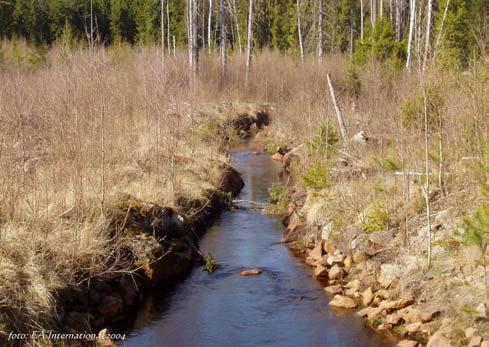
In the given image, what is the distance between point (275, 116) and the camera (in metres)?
22.5

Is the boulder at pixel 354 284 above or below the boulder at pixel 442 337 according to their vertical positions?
below

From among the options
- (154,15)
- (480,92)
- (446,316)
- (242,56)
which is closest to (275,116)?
(242,56)

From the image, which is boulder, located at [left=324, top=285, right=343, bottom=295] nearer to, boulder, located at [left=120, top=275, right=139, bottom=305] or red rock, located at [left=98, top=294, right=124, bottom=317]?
boulder, located at [left=120, top=275, right=139, bottom=305]

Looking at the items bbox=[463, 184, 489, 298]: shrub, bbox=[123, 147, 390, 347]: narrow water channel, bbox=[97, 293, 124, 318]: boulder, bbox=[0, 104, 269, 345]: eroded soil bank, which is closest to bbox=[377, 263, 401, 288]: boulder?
bbox=[123, 147, 390, 347]: narrow water channel

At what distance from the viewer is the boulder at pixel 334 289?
9164 millimetres

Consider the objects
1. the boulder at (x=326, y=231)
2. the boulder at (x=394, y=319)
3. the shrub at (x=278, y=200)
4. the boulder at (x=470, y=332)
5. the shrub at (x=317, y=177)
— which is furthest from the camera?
the shrub at (x=278, y=200)

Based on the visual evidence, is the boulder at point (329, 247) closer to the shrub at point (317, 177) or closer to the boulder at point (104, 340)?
the shrub at point (317, 177)

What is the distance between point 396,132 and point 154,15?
43.2 m

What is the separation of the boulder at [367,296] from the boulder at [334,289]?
1.60 ft

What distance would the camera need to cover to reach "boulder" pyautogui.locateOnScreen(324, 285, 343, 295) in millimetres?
9164

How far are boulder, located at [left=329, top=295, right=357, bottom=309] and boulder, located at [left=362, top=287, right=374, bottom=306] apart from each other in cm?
13

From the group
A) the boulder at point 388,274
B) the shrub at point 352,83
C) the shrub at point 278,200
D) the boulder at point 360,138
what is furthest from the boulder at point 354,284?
the shrub at point 352,83

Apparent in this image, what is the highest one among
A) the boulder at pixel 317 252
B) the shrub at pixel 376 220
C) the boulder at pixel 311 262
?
the shrub at pixel 376 220

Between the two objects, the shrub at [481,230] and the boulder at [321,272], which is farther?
the boulder at [321,272]
